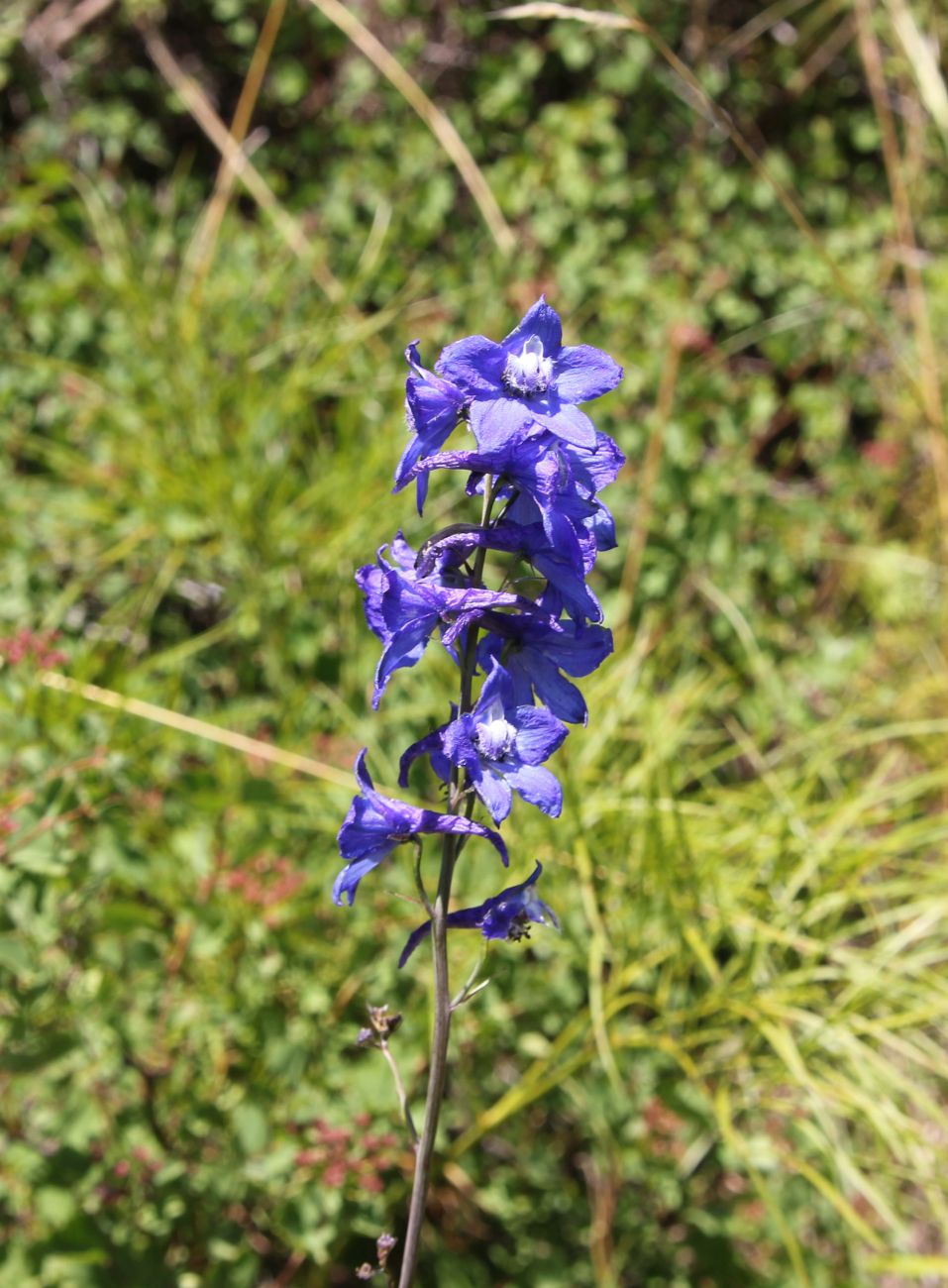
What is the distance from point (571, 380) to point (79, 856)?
136cm

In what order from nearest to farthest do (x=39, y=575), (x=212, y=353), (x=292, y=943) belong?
(x=292, y=943), (x=39, y=575), (x=212, y=353)

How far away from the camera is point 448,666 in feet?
9.25

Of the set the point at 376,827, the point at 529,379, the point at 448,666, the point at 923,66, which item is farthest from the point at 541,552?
the point at 923,66

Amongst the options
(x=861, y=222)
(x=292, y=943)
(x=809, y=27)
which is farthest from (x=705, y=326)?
(x=292, y=943)

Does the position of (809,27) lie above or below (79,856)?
above

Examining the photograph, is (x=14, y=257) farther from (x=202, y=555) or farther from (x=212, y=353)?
(x=202, y=555)

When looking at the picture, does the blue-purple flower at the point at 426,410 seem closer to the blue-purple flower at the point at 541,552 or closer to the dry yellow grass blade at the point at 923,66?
the blue-purple flower at the point at 541,552

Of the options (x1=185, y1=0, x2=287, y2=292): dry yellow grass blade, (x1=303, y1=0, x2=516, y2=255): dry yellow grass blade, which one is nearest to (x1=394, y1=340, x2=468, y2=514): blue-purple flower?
(x1=303, y1=0, x2=516, y2=255): dry yellow grass blade

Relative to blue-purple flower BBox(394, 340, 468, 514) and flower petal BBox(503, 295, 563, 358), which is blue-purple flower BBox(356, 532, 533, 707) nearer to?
blue-purple flower BBox(394, 340, 468, 514)

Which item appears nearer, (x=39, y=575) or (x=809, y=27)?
(x=39, y=575)

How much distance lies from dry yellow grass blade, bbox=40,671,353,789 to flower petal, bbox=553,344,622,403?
145 centimetres

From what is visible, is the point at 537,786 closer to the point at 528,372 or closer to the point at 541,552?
the point at 541,552

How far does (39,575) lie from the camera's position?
3006mm

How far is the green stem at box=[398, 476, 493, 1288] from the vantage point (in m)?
1.30
